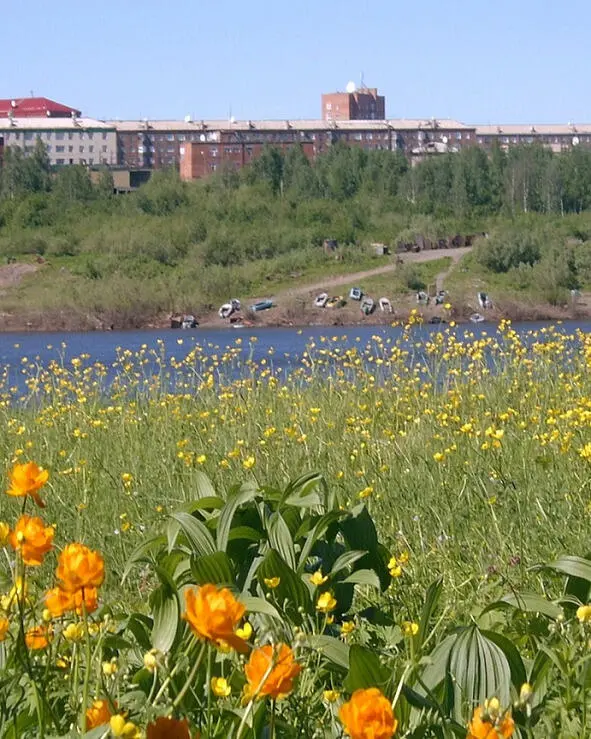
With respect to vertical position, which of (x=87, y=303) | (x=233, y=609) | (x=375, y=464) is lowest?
(x=87, y=303)

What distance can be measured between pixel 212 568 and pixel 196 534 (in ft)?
0.37

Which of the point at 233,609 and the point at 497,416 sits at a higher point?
the point at 233,609

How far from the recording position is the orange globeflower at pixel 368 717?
1.28 meters

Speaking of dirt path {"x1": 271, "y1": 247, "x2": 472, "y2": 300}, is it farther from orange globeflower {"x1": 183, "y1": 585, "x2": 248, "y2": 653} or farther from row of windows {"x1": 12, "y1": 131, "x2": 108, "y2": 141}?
row of windows {"x1": 12, "y1": 131, "x2": 108, "y2": 141}

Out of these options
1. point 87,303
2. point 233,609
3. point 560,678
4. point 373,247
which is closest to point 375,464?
point 560,678

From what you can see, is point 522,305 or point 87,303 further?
point 87,303

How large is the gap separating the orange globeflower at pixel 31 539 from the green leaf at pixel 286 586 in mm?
860

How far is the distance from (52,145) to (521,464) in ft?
345

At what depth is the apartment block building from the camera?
447 feet

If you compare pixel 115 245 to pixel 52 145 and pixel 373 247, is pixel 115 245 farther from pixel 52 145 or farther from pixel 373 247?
pixel 52 145

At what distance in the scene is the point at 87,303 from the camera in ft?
172

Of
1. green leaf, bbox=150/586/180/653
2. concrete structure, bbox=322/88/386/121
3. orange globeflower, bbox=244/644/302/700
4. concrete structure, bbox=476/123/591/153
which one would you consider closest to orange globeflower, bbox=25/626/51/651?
green leaf, bbox=150/586/180/653

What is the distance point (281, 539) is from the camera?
Answer: 8.71 ft

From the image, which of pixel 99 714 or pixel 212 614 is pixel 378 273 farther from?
pixel 212 614
